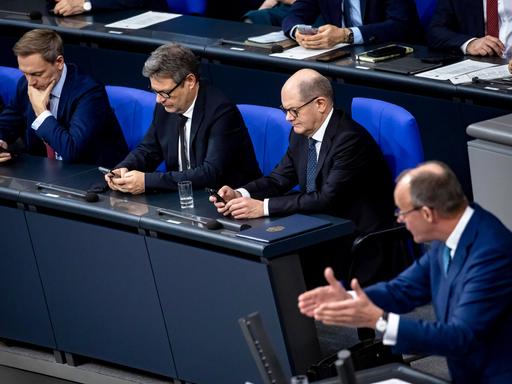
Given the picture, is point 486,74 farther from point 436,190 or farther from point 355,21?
point 436,190

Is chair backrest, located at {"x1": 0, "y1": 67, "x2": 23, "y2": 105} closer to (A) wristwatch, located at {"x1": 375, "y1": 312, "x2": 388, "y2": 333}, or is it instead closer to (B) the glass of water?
(B) the glass of water

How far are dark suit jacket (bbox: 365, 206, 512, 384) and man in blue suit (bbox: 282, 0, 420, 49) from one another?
3111mm

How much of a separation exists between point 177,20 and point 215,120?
7.38ft

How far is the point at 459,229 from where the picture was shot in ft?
11.9

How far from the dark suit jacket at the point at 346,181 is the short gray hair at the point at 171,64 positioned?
551 millimetres

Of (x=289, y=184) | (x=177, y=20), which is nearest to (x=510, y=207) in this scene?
(x=289, y=184)

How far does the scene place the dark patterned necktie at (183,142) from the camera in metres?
5.62

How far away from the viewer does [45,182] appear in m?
5.54

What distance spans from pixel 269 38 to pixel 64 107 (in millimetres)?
1438

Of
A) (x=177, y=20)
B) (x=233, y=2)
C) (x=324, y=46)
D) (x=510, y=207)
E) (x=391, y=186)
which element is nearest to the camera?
(x=510, y=207)

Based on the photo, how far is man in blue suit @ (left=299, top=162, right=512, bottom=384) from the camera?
3.54m

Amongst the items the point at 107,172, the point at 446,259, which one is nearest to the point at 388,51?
the point at 107,172

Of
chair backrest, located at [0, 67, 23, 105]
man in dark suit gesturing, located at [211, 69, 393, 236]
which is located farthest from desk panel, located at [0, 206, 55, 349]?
chair backrest, located at [0, 67, 23, 105]

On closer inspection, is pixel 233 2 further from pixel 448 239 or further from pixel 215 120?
pixel 448 239
